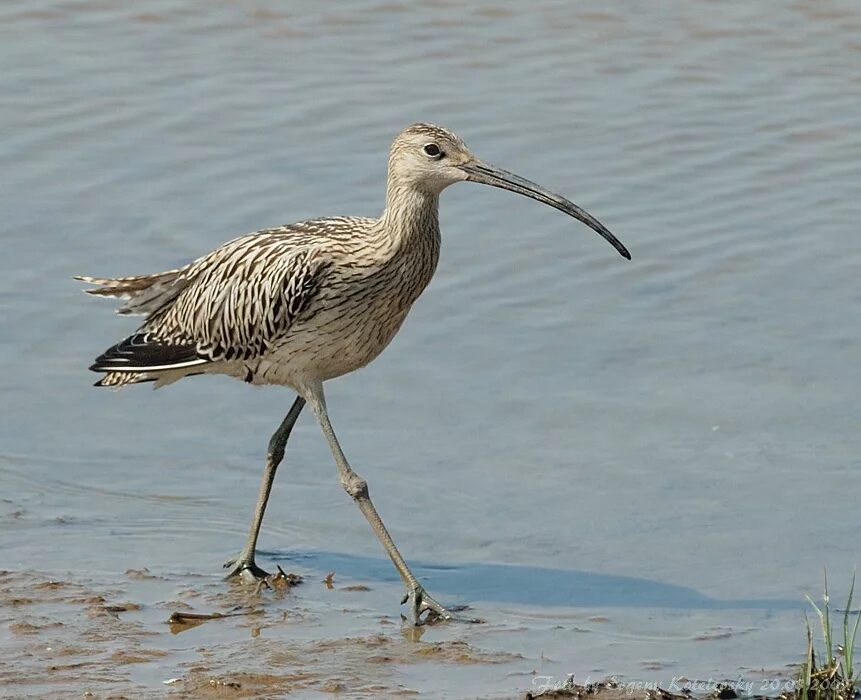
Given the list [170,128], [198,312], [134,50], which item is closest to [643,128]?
[170,128]

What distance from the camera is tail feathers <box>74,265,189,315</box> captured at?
865cm

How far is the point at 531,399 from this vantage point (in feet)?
30.8

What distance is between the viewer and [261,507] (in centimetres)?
809

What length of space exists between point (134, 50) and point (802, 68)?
4767 mm

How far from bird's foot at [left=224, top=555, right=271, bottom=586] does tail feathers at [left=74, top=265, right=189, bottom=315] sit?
1358 mm

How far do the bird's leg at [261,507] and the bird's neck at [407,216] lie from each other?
0.84m

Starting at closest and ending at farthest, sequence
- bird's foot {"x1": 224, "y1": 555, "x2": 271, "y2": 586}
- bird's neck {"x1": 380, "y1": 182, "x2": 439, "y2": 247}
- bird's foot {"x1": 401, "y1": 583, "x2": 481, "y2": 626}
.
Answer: bird's foot {"x1": 401, "y1": 583, "x2": 481, "y2": 626} < bird's foot {"x1": 224, "y1": 555, "x2": 271, "y2": 586} < bird's neck {"x1": 380, "y1": 182, "x2": 439, "y2": 247}

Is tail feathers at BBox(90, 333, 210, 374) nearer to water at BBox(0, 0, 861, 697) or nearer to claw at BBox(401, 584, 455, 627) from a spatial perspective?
water at BBox(0, 0, 861, 697)

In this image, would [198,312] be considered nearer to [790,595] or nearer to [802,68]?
[790,595]

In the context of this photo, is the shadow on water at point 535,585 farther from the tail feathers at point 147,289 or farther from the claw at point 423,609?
the tail feathers at point 147,289

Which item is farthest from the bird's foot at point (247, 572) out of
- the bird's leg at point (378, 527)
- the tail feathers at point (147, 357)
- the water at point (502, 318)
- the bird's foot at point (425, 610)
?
the tail feathers at point (147, 357)

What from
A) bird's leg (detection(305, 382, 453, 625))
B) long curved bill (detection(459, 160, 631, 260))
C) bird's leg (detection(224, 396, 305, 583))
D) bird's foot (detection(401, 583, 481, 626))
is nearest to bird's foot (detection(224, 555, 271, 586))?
bird's leg (detection(224, 396, 305, 583))

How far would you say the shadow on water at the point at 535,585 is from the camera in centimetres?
750

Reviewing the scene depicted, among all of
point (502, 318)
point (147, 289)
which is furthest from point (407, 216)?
point (502, 318)
